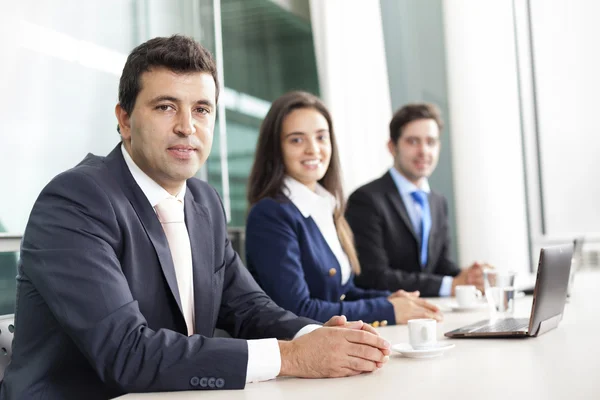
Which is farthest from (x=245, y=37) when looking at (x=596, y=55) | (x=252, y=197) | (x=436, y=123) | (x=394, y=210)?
(x=596, y=55)

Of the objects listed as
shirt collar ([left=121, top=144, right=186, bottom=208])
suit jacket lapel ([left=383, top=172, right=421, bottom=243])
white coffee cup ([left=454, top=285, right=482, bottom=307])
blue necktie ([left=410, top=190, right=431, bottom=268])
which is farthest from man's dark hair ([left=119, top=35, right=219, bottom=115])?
blue necktie ([left=410, top=190, right=431, bottom=268])

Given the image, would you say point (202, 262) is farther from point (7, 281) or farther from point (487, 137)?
point (487, 137)

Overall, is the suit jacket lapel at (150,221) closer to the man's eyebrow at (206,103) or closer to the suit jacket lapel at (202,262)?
the suit jacket lapel at (202,262)

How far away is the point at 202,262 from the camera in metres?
1.83

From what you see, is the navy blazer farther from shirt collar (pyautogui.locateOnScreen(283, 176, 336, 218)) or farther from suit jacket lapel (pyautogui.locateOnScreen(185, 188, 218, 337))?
suit jacket lapel (pyautogui.locateOnScreen(185, 188, 218, 337))

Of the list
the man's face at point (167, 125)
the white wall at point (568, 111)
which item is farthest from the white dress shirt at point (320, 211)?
the white wall at point (568, 111)

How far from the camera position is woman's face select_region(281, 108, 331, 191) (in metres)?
2.82

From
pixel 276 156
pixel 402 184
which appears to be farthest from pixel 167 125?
pixel 402 184

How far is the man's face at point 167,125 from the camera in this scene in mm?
1771

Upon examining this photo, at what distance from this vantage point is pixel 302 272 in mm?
2477

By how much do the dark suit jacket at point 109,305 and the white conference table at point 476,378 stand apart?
66 millimetres

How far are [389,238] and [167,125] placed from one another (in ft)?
6.33

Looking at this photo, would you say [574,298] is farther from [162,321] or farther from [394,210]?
[162,321]

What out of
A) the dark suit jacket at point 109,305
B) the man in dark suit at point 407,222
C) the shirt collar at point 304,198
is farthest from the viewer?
the man in dark suit at point 407,222
